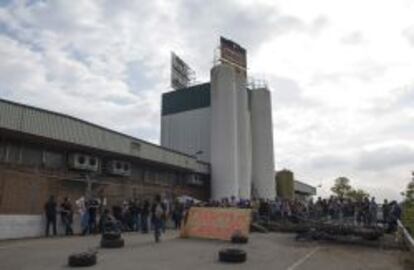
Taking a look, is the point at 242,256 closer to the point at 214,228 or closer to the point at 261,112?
the point at 214,228

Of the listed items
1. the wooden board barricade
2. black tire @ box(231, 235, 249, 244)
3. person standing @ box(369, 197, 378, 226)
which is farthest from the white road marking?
person standing @ box(369, 197, 378, 226)

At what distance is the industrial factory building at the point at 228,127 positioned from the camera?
49969 millimetres

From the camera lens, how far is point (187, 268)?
1381 centimetres

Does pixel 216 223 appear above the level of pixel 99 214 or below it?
below

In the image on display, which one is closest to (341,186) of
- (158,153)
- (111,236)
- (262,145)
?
(262,145)

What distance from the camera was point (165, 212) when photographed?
74.5 feet

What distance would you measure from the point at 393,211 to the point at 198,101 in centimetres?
Answer: 3308

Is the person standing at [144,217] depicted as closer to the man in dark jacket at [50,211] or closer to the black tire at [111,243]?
the man in dark jacket at [50,211]

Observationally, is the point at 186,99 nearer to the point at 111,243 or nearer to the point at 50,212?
the point at 50,212

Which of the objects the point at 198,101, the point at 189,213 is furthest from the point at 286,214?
the point at 198,101

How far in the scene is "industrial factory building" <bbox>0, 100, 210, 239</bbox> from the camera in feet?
84.1

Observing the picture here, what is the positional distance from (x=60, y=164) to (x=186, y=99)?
29.1m

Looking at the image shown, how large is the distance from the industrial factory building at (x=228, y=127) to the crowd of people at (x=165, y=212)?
15061mm

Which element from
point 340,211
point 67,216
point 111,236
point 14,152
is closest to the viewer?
point 111,236
